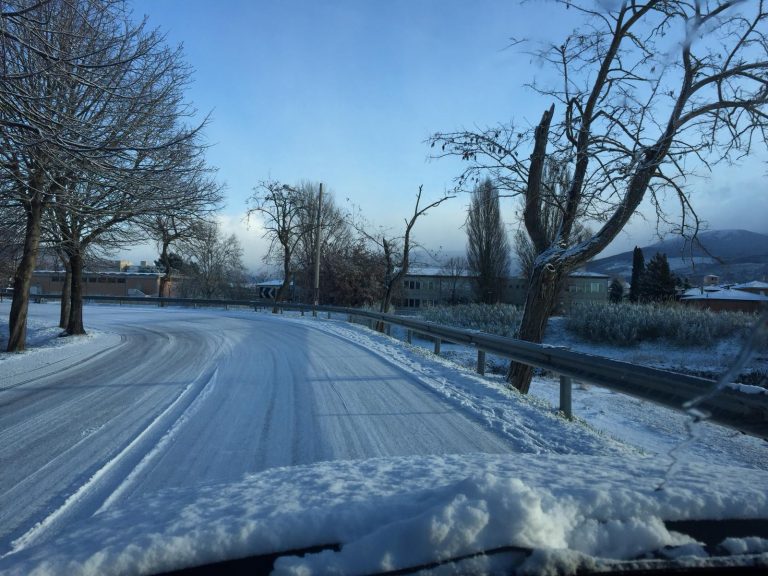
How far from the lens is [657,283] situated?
33500mm

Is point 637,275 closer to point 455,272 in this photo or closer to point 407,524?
point 455,272

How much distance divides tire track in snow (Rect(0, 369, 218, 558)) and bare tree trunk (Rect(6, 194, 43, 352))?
10149 mm

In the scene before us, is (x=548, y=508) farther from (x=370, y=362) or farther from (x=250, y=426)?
(x=370, y=362)

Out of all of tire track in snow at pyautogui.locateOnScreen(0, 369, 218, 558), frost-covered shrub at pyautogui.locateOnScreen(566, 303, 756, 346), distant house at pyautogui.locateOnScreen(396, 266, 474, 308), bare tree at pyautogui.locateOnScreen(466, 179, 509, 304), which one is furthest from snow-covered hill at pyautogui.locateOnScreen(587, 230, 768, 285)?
distant house at pyautogui.locateOnScreen(396, 266, 474, 308)

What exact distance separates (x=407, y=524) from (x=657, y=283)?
35.0 m

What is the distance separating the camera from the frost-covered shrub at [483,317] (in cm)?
3171

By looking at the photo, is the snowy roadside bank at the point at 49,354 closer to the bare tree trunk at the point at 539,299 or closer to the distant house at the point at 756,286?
the bare tree trunk at the point at 539,299

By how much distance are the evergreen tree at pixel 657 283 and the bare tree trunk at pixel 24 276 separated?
28081mm

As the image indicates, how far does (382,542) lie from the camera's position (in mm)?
2143

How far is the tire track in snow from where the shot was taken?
3.97 m

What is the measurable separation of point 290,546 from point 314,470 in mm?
1632

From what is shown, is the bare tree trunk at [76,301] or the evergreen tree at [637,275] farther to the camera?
the evergreen tree at [637,275]

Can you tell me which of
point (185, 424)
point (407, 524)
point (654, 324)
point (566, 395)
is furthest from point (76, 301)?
point (654, 324)

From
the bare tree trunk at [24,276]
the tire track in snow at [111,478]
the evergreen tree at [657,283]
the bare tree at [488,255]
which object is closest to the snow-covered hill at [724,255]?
the tire track in snow at [111,478]
